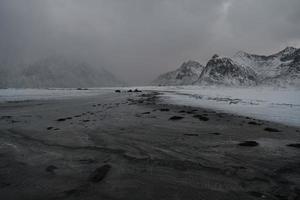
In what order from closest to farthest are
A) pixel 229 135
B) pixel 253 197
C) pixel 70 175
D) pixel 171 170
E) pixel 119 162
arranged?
1. pixel 253 197
2. pixel 70 175
3. pixel 171 170
4. pixel 119 162
5. pixel 229 135

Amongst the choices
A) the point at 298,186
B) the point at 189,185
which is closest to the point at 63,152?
the point at 189,185

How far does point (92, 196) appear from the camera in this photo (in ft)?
13.8

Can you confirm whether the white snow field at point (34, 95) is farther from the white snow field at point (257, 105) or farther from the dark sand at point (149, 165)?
the dark sand at point (149, 165)

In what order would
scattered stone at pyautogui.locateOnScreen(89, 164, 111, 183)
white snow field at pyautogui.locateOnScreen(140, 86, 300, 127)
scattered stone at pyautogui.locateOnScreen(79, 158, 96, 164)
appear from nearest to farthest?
scattered stone at pyautogui.locateOnScreen(89, 164, 111, 183) → scattered stone at pyautogui.locateOnScreen(79, 158, 96, 164) → white snow field at pyautogui.locateOnScreen(140, 86, 300, 127)

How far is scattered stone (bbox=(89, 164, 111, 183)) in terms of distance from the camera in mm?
4941

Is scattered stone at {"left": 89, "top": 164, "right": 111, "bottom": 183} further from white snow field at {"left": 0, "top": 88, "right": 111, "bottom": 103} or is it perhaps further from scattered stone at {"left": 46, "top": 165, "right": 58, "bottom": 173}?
white snow field at {"left": 0, "top": 88, "right": 111, "bottom": 103}

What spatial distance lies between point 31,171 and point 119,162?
88.1 inches

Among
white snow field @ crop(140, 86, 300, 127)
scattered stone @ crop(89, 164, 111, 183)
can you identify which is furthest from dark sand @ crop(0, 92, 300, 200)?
white snow field @ crop(140, 86, 300, 127)

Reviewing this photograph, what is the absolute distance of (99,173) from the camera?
5301 millimetres

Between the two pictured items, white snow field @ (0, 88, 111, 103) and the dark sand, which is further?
white snow field @ (0, 88, 111, 103)

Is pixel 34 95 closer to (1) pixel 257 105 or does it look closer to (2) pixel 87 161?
(1) pixel 257 105

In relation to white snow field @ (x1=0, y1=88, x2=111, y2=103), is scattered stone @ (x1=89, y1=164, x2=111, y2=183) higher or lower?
higher

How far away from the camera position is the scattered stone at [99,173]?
16.2ft

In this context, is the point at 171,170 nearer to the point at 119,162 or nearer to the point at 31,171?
the point at 119,162
